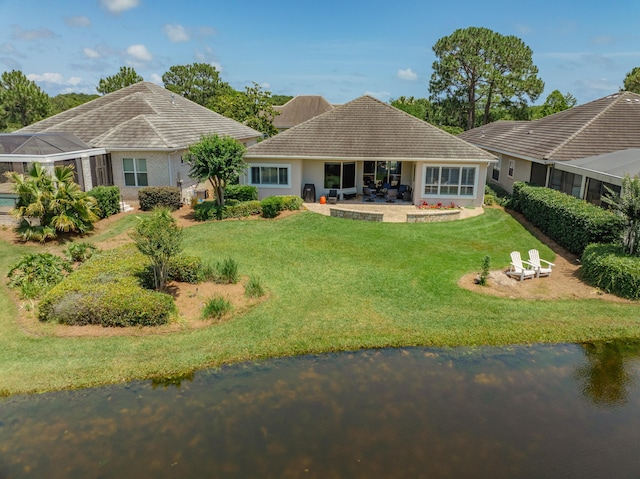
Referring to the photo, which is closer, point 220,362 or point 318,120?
point 220,362

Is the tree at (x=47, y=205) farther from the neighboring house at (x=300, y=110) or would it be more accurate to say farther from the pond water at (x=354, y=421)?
the neighboring house at (x=300, y=110)

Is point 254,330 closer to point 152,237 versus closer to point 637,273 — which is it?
point 152,237

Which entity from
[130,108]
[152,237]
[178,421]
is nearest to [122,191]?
[130,108]

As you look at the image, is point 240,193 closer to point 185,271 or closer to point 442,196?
point 185,271

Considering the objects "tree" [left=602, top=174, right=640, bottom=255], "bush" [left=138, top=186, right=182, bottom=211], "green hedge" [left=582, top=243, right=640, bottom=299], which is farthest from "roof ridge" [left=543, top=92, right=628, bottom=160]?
"bush" [left=138, top=186, right=182, bottom=211]

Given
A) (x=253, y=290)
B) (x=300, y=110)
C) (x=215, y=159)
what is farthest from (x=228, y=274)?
(x=300, y=110)
